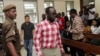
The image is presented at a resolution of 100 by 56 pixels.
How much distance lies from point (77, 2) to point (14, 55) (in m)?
13.2

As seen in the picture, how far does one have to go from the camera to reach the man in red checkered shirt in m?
4.46

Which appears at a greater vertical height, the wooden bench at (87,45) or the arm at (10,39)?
the arm at (10,39)

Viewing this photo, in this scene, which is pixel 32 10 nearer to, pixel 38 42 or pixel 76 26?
pixel 76 26

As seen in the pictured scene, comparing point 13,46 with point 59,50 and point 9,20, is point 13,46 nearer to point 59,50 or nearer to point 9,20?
point 9,20

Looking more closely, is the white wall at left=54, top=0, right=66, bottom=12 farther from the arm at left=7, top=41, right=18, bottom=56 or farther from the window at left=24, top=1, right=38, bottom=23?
the arm at left=7, top=41, right=18, bottom=56

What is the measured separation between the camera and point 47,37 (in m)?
4.47

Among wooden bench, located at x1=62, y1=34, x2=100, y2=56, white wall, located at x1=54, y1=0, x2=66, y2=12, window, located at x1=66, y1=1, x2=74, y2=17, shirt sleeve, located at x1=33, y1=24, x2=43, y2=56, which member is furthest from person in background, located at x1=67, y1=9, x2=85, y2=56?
window, located at x1=66, y1=1, x2=74, y2=17

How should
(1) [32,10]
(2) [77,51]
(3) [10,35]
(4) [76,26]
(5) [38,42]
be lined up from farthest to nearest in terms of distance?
→ 1. (1) [32,10]
2. (2) [77,51]
3. (4) [76,26]
4. (5) [38,42]
5. (3) [10,35]

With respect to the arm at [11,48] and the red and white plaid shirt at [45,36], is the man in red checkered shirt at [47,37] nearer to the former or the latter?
the red and white plaid shirt at [45,36]

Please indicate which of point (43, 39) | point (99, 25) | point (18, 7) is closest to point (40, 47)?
point (43, 39)

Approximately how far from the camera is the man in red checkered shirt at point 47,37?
4.46 meters

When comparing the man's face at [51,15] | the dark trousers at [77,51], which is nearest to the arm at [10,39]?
the man's face at [51,15]

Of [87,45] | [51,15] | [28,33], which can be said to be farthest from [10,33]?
[28,33]

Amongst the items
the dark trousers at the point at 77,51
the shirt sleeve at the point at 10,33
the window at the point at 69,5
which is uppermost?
the window at the point at 69,5
